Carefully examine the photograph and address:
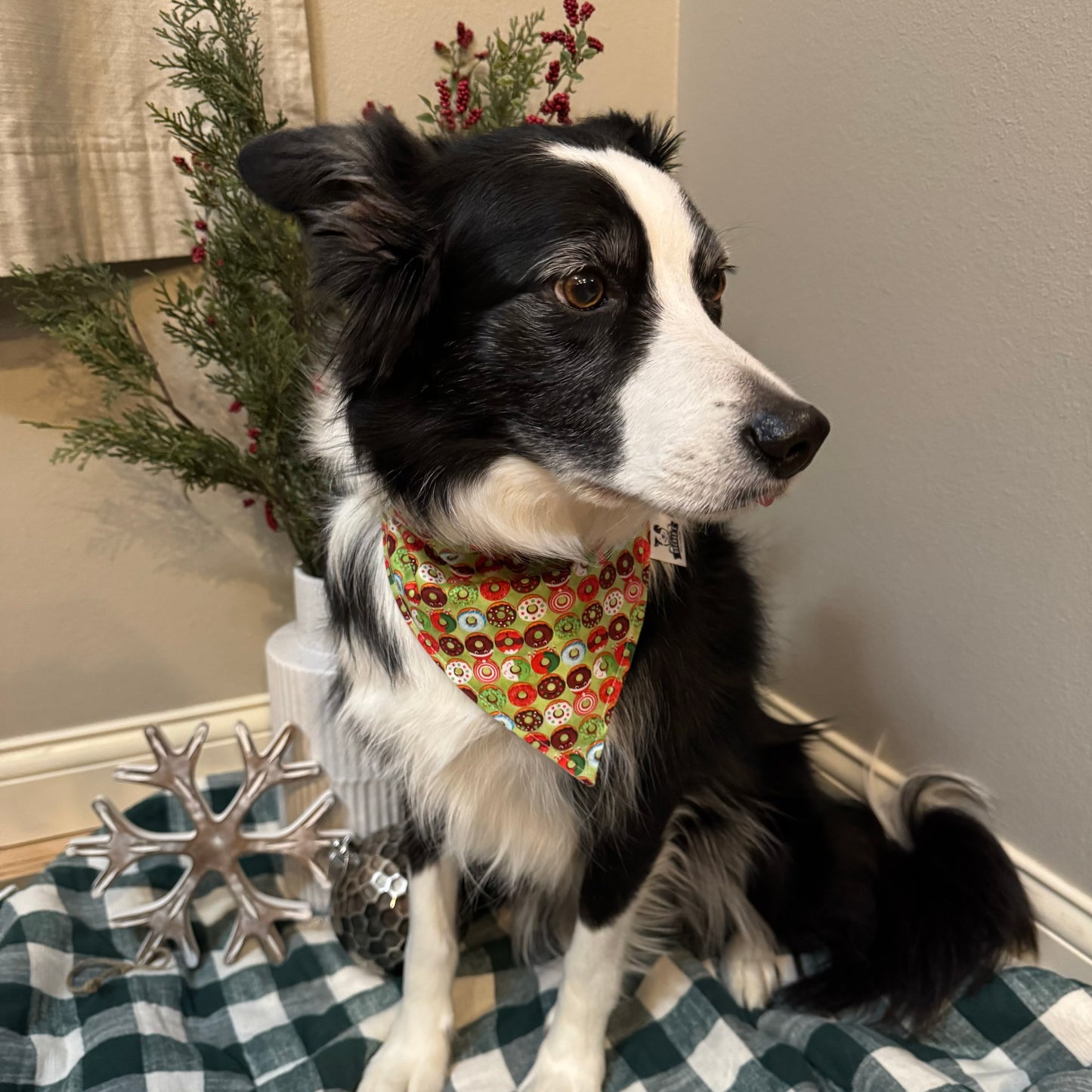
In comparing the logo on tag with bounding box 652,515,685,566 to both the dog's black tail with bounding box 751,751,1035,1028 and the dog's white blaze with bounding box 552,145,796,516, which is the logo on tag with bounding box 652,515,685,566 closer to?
the dog's white blaze with bounding box 552,145,796,516

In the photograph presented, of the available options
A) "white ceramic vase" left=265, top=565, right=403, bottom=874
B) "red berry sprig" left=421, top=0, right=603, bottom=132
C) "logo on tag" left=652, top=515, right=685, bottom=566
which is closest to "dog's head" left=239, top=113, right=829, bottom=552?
"logo on tag" left=652, top=515, right=685, bottom=566

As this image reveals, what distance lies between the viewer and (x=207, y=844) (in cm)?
146

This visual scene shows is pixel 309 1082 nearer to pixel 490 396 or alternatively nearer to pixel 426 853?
pixel 426 853

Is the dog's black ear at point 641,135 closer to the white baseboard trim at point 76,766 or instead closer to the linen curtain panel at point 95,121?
the linen curtain panel at point 95,121

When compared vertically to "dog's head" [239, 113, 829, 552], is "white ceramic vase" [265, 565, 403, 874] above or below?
below

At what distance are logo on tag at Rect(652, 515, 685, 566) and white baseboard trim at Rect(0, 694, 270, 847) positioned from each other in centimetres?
103

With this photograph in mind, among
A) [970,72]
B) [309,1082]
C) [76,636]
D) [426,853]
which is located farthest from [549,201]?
[76,636]

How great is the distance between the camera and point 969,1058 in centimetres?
124

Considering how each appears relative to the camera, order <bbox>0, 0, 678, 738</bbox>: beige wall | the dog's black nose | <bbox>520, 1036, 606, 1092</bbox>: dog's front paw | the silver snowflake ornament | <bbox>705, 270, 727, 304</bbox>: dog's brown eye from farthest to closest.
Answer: <bbox>0, 0, 678, 738</bbox>: beige wall < the silver snowflake ornament < <bbox>520, 1036, 606, 1092</bbox>: dog's front paw < <bbox>705, 270, 727, 304</bbox>: dog's brown eye < the dog's black nose

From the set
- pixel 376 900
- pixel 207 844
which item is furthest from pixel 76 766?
pixel 376 900

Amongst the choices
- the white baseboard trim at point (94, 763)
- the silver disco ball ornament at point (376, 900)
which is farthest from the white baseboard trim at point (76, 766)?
the silver disco ball ornament at point (376, 900)

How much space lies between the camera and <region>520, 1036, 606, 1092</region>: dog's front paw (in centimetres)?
117

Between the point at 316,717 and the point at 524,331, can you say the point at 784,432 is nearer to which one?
the point at 524,331

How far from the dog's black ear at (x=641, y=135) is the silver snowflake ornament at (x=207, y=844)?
993 millimetres
